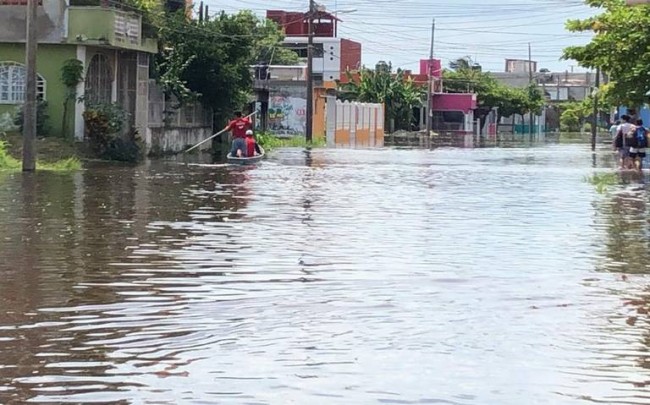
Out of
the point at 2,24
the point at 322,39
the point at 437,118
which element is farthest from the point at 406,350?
the point at 437,118

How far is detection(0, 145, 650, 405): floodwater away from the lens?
7.05 m

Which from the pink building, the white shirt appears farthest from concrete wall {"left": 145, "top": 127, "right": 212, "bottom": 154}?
the pink building

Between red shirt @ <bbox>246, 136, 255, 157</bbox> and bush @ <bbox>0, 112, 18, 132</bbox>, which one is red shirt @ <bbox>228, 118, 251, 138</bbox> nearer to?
red shirt @ <bbox>246, 136, 255, 157</bbox>

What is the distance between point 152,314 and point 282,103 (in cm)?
6015

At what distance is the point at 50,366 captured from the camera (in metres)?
7.36

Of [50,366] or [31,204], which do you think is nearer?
[50,366]

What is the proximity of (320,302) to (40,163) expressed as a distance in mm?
22215

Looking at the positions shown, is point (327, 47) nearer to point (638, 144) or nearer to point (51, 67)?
point (51, 67)

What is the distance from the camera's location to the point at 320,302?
392 inches

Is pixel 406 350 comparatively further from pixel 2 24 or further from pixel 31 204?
pixel 2 24

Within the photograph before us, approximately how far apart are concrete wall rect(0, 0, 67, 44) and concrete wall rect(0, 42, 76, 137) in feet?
1.58

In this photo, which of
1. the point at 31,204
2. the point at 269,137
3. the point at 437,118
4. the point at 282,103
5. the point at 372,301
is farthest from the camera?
the point at 437,118

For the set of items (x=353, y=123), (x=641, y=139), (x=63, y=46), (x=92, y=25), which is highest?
(x=92, y=25)

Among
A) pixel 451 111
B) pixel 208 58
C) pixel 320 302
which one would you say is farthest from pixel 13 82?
pixel 451 111
